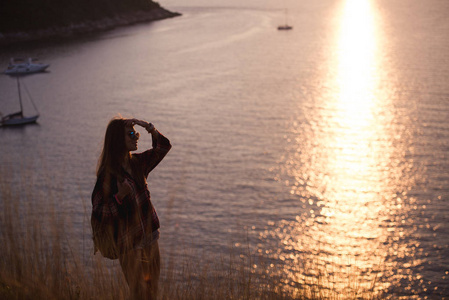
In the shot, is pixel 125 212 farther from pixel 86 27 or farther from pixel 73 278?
pixel 86 27

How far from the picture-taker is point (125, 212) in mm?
3928

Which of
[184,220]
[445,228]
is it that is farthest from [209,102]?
[445,228]

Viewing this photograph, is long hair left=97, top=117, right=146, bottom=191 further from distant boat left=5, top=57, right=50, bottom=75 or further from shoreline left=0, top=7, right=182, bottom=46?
shoreline left=0, top=7, right=182, bottom=46

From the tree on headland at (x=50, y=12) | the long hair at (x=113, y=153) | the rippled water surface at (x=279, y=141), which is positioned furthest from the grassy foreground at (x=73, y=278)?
the tree on headland at (x=50, y=12)

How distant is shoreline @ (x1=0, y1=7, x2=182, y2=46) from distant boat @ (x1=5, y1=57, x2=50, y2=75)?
20.3 metres

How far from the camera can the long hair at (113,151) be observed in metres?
3.94

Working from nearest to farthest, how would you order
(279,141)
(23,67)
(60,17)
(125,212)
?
1. (125,212)
2. (279,141)
3. (23,67)
4. (60,17)

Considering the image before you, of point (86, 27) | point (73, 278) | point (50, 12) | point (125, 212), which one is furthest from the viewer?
point (86, 27)

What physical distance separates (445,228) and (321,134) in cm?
1824

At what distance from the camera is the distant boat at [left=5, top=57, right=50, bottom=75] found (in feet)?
235

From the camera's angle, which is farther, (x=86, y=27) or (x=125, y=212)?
(x=86, y=27)

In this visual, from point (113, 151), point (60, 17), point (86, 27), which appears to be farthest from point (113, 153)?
point (86, 27)

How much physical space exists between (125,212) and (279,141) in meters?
40.4

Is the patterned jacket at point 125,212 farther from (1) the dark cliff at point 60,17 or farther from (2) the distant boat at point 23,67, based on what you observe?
(1) the dark cliff at point 60,17
